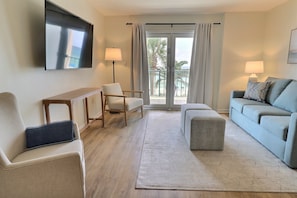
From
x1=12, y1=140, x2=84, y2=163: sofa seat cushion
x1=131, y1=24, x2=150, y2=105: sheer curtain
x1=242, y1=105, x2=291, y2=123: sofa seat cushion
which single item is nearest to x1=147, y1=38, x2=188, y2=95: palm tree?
x1=131, y1=24, x2=150, y2=105: sheer curtain

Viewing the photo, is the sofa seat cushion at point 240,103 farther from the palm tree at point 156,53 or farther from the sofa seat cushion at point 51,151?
the sofa seat cushion at point 51,151

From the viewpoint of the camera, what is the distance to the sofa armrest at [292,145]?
84.8 inches

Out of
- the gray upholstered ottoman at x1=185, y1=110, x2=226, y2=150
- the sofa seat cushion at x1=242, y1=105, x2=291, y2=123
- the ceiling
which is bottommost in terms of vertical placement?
the gray upholstered ottoman at x1=185, y1=110, x2=226, y2=150

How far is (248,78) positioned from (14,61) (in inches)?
182

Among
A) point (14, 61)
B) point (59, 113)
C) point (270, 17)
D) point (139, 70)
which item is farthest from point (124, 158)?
point (270, 17)

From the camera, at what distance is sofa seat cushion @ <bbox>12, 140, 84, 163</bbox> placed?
63.6 inches

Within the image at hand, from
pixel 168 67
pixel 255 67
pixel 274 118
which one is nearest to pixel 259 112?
pixel 274 118

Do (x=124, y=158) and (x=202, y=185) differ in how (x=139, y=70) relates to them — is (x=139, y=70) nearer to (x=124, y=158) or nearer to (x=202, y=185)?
(x=124, y=158)

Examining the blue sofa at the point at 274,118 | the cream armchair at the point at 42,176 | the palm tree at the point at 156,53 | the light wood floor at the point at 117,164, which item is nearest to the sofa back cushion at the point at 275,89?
the blue sofa at the point at 274,118

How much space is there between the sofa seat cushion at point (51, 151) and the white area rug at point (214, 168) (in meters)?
0.74

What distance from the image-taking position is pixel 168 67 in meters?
5.04

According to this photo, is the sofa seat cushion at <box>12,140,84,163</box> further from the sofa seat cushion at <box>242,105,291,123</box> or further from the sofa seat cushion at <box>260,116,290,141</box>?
the sofa seat cushion at <box>242,105,291,123</box>

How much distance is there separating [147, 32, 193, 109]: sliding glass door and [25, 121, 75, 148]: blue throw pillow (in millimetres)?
3425

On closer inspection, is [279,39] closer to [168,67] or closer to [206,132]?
[168,67]
